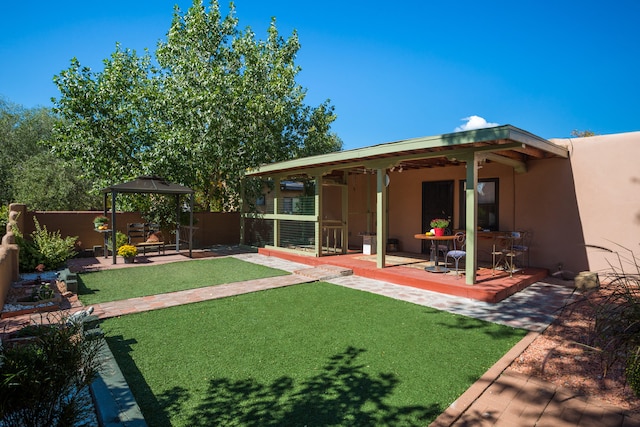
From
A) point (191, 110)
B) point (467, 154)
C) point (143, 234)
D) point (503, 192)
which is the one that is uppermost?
point (191, 110)

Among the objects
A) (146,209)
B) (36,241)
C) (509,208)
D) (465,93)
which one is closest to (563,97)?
(465,93)

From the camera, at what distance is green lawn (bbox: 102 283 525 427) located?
2.72 meters

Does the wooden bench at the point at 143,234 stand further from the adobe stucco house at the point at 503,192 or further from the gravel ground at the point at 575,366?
the gravel ground at the point at 575,366

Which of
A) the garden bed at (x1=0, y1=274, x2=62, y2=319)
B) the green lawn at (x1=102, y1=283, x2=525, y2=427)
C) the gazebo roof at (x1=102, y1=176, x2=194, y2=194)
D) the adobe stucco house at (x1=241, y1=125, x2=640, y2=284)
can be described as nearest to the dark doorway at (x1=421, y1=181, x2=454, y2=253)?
the adobe stucco house at (x1=241, y1=125, x2=640, y2=284)

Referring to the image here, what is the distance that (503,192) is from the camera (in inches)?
340

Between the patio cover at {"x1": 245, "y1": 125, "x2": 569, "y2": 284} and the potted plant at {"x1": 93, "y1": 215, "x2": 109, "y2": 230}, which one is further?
the potted plant at {"x1": 93, "y1": 215, "x2": 109, "y2": 230}

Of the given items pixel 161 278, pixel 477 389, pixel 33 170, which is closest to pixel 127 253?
pixel 161 278

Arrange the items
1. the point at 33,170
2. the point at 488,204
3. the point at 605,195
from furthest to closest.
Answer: the point at 33,170 → the point at 488,204 → the point at 605,195

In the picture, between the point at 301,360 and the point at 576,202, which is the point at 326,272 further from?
the point at 576,202

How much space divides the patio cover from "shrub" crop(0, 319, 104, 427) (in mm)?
5778

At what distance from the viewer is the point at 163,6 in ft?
46.2

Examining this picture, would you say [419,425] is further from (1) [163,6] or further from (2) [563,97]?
(2) [563,97]

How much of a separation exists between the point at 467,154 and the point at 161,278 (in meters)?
6.92

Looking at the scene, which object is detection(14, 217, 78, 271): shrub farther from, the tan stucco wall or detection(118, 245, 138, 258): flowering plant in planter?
the tan stucco wall
